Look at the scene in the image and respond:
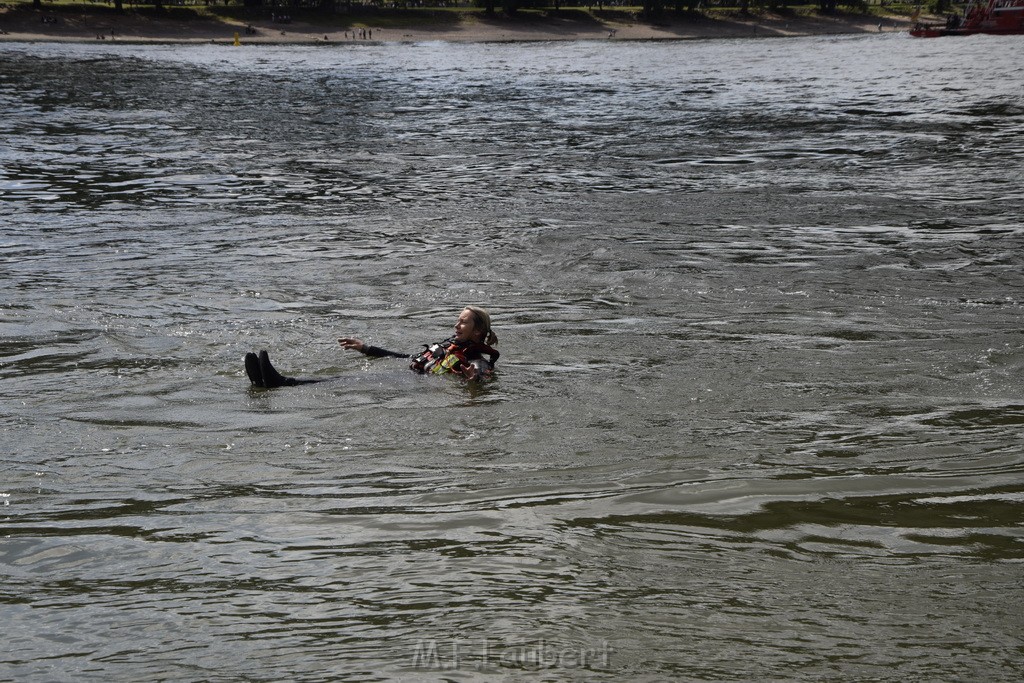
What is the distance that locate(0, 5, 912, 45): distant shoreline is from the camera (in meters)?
86.6

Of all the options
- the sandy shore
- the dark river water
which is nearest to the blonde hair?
the dark river water

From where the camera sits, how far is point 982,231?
54.2 feet

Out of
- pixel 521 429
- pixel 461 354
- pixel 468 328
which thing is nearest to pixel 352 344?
pixel 461 354

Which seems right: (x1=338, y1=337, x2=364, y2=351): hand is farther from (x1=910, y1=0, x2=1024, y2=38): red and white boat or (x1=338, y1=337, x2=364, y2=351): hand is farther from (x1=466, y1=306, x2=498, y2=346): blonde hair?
(x1=910, y1=0, x2=1024, y2=38): red and white boat

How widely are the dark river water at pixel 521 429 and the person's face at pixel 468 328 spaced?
0.45 m

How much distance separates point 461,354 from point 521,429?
60.2 inches

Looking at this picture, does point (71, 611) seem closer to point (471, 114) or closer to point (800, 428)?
point (800, 428)

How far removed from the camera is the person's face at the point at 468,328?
9.20 metres

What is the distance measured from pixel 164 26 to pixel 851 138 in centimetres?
7611

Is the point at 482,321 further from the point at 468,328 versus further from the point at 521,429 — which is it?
the point at 521,429

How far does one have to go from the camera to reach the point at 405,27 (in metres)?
99.9

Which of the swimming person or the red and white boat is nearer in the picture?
the swimming person

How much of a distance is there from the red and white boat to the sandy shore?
15.1m

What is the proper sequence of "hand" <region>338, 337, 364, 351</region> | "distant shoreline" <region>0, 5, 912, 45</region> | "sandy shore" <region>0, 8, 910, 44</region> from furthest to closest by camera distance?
1. "distant shoreline" <region>0, 5, 912, 45</region>
2. "sandy shore" <region>0, 8, 910, 44</region>
3. "hand" <region>338, 337, 364, 351</region>
